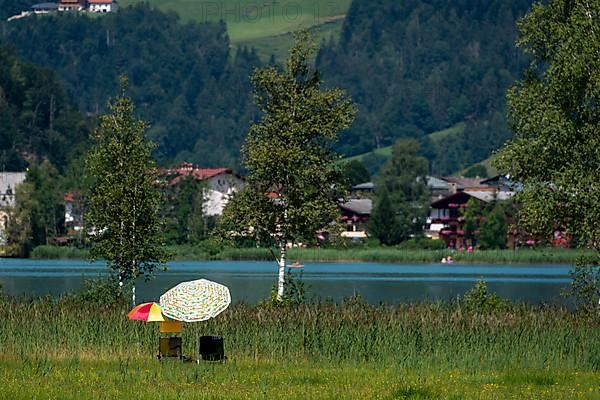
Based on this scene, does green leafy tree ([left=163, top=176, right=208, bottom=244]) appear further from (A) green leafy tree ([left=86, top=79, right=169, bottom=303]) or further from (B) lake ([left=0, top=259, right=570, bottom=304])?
(A) green leafy tree ([left=86, top=79, right=169, bottom=303])

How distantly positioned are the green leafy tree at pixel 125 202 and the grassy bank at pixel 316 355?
26.8 ft

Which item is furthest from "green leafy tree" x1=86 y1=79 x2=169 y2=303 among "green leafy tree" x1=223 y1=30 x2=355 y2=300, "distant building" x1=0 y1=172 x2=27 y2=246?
"distant building" x1=0 y1=172 x2=27 y2=246

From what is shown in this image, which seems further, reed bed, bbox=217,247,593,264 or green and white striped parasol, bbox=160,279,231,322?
reed bed, bbox=217,247,593,264

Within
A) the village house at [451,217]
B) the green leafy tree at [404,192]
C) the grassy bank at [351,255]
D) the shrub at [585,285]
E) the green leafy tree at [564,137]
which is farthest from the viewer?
the village house at [451,217]

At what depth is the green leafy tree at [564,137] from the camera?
43.2 m

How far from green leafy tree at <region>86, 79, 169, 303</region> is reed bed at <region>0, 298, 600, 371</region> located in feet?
37.1

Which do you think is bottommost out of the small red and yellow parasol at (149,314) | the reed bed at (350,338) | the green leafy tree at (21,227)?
the green leafy tree at (21,227)

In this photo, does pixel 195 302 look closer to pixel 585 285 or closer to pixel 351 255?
pixel 585 285

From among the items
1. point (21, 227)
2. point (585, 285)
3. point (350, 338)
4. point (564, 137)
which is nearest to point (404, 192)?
point (21, 227)

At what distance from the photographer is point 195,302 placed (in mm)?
33625

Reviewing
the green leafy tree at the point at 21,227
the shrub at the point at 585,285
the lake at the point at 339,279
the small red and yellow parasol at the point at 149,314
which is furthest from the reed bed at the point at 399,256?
the small red and yellow parasol at the point at 149,314

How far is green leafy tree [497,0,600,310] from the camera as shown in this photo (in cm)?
4319

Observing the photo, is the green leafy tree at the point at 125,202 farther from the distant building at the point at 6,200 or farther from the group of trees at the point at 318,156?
the distant building at the point at 6,200

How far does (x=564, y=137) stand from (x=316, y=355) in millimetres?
12566
